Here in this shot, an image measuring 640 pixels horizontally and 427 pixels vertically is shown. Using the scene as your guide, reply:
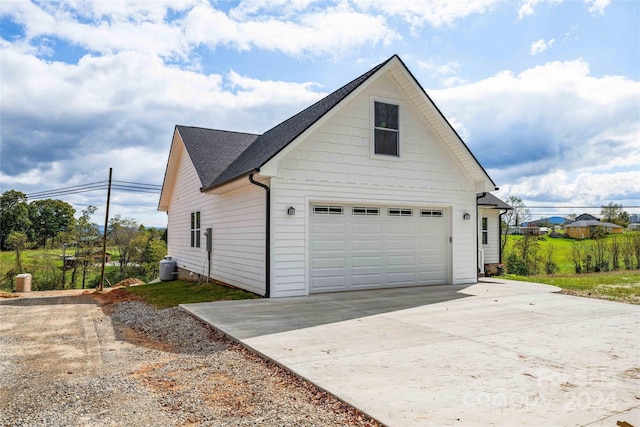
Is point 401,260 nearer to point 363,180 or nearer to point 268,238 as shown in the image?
point 363,180

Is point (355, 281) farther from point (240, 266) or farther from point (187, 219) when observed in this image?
point (187, 219)

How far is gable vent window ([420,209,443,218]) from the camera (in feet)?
38.6

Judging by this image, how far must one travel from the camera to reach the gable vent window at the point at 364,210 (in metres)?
10.6

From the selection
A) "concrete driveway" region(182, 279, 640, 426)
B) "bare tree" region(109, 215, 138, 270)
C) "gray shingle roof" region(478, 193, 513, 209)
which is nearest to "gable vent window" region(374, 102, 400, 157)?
"concrete driveway" region(182, 279, 640, 426)

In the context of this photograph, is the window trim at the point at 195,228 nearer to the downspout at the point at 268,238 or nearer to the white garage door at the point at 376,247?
the downspout at the point at 268,238

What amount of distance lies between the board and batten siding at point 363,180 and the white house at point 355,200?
0.09 ft

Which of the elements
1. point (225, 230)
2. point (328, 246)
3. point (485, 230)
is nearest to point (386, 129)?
point (328, 246)

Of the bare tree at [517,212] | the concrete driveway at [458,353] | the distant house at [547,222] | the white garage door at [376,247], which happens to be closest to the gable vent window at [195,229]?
the white garage door at [376,247]

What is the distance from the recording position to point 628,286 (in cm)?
1225

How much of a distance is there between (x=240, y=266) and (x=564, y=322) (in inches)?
296

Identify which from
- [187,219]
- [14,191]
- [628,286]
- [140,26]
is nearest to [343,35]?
[140,26]

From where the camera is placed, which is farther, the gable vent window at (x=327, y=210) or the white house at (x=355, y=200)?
the gable vent window at (x=327, y=210)

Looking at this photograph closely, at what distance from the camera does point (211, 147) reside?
15.0m

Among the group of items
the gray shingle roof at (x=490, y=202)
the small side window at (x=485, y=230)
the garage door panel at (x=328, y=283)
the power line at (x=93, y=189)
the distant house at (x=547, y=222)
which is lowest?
the garage door panel at (x=328, y=283)
